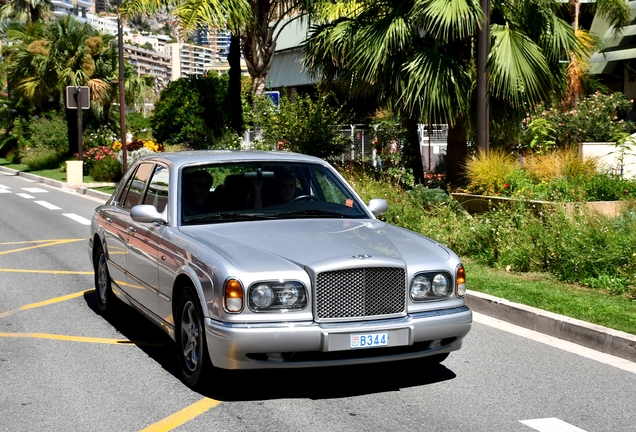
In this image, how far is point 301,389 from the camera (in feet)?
20.3

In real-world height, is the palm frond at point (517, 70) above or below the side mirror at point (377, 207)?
above

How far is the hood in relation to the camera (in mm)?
5844

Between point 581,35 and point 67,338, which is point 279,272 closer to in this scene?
point 67,338

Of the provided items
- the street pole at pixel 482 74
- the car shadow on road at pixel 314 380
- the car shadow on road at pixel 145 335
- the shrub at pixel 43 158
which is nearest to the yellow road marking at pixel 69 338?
the car shadow on road at pixel 145 335

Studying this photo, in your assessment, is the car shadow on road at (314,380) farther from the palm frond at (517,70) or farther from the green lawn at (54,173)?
the green lawn at (54,173)

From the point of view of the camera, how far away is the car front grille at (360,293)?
18.8 ft

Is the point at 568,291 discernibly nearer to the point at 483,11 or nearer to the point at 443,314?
the point at 443,314

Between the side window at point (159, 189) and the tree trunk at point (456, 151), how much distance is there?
407 inches

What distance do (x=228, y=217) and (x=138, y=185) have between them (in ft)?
5.20

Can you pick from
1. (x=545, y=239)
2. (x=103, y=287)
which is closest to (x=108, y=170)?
(x=103, y=287)

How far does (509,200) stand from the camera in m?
13.4

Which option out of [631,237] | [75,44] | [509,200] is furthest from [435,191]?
[75,44]

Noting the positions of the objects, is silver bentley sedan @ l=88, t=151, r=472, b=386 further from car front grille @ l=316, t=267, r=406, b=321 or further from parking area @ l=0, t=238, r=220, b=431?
parking area @ l=0, t=238, r=220, b=431

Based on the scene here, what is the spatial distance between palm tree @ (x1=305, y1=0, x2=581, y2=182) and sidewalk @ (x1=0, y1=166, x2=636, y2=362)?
290 inches
